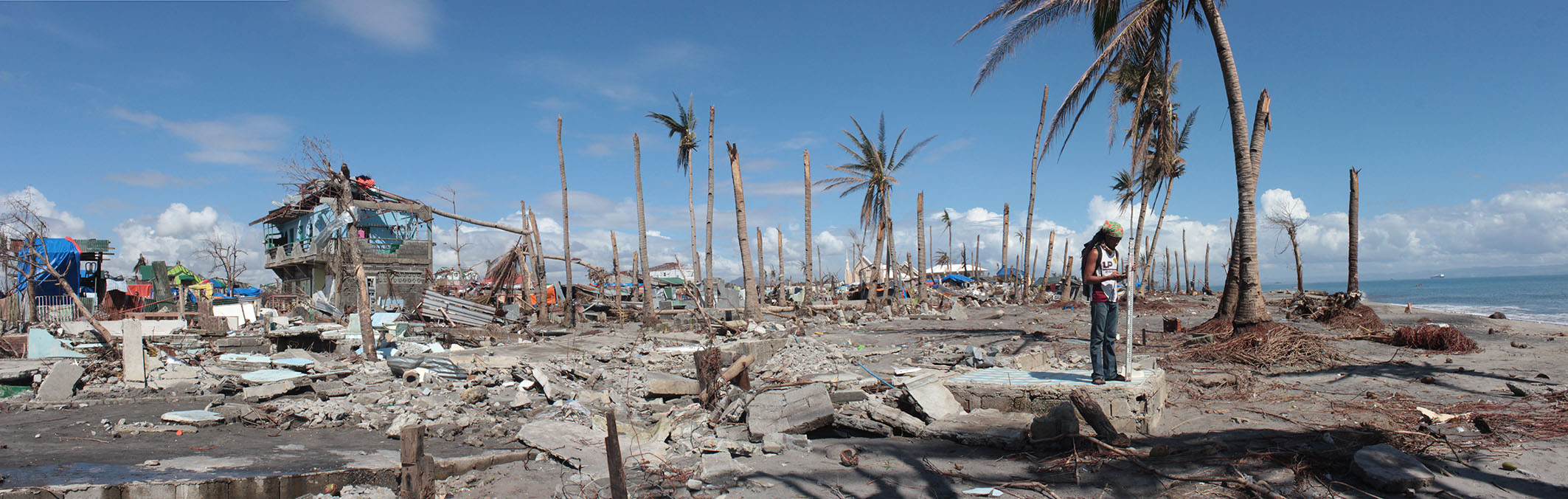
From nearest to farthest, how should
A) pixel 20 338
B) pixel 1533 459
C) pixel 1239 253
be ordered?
pixel 1533 459 < pixel 1239 253 < pixel 20 338

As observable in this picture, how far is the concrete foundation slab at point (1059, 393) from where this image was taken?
5.61m

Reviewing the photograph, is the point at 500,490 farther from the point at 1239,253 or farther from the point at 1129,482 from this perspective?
the point at 1239,253

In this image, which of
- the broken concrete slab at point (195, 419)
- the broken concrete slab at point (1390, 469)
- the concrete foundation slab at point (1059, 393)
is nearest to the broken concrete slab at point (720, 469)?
the concrete foundation slab at point (1059, 393)

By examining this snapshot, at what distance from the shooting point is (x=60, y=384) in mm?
9406

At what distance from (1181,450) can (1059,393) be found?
112cm

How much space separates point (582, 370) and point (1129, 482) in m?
8.81

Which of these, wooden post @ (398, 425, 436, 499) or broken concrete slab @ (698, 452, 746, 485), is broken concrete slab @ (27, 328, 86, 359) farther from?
broken concrete slab @ (698, 452, 746, 485)

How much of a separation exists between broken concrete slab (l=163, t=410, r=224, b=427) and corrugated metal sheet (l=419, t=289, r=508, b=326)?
11.6 m

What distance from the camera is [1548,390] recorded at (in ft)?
19.8

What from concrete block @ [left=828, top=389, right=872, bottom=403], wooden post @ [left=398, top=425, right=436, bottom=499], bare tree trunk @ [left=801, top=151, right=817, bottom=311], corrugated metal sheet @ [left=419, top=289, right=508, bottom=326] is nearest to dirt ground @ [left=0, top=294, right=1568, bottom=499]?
concrete block @ [left=828, top=389, right=872, bottom=403]

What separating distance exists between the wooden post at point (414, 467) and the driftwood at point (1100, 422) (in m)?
4.46

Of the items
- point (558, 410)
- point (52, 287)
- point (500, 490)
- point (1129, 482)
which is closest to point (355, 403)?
point (558, 410)

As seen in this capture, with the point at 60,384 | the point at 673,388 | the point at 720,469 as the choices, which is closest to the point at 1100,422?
the point at 720,469

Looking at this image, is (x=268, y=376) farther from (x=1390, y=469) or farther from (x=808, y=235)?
(x=808, y=235)
